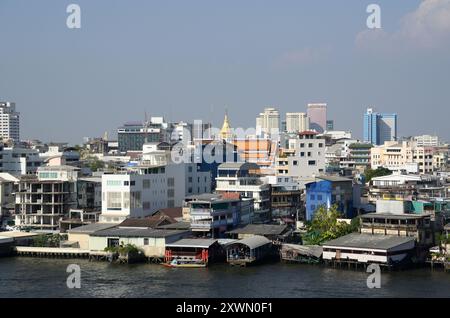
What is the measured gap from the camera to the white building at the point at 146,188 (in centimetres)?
2881

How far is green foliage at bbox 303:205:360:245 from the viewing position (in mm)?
25453

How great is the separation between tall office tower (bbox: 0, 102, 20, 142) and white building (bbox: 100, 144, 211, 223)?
53086 millimetres

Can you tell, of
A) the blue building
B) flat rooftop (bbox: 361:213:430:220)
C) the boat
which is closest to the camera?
the boat

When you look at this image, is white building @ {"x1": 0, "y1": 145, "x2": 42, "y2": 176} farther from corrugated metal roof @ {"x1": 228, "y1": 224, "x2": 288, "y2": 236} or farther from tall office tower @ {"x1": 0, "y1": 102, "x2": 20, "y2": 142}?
tall office tower @ {"x1": 0, "y1": 102, "x2": 20, "y2": 142}

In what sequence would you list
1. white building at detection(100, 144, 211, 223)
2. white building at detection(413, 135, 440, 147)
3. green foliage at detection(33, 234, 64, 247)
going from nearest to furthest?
1. green foliage at detection(33, 234, 64, 247)
2. white building at detection(100, 144, 211, 223)
3. white building at detection(413, 135, 440, 147)

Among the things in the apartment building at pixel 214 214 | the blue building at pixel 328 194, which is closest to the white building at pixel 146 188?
the apartment building at pixel 214 214

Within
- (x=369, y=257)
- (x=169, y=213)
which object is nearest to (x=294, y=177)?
(x=169, y=213)

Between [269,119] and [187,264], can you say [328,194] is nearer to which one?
[187,264]

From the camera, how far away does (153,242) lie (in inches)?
982

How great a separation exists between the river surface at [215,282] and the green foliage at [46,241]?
2817 mm

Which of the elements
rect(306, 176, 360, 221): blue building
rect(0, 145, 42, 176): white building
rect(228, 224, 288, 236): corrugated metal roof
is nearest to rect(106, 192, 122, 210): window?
rect(228, 224, 288, 236): corrugated metal roof

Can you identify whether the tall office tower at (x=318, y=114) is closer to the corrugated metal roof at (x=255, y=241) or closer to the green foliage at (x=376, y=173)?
the green foliage at (x=376, y=173)

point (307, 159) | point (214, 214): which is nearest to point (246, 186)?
point (214, 214)
